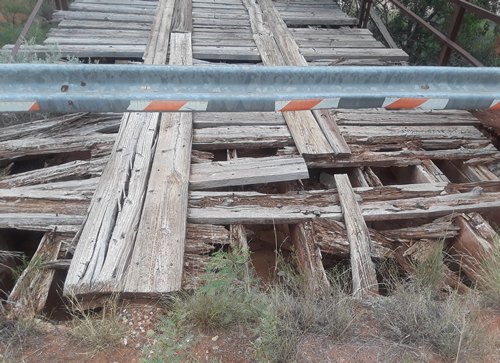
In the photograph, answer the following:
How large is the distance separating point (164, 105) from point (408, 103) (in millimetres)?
1232

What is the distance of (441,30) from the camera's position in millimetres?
8734

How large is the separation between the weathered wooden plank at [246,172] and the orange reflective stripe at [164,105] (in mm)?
1213

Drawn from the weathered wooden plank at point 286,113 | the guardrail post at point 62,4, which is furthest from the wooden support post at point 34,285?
the guardrail post at point 62,4

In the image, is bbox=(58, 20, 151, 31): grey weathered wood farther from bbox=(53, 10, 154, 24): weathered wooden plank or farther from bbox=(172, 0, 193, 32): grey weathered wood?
bbox=(172, 0, 193, 32): grey weathered wood

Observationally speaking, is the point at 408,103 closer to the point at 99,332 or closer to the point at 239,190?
the point at 239,190

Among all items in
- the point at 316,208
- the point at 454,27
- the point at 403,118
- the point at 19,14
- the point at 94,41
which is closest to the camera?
the point at 316,208

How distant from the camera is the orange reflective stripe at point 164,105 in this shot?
83.4 inches

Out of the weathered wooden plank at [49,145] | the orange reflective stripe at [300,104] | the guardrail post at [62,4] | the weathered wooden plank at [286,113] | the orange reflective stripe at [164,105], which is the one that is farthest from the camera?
the guardrail post at [62,4]

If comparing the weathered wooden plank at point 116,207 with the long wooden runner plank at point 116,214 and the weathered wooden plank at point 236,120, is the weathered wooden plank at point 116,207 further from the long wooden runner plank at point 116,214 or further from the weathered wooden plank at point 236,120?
the weathered wooden plank at point 236,120

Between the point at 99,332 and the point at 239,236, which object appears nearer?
the point at 99,332

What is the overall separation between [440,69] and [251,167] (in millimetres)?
1606

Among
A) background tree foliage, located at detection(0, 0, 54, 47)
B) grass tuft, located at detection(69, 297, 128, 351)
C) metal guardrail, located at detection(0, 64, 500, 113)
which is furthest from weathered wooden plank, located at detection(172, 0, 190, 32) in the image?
grass tuft, located at detection(69, 297, 128, 351)

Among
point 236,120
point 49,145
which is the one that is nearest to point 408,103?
point 236,120

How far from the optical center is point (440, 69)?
2312 mm
